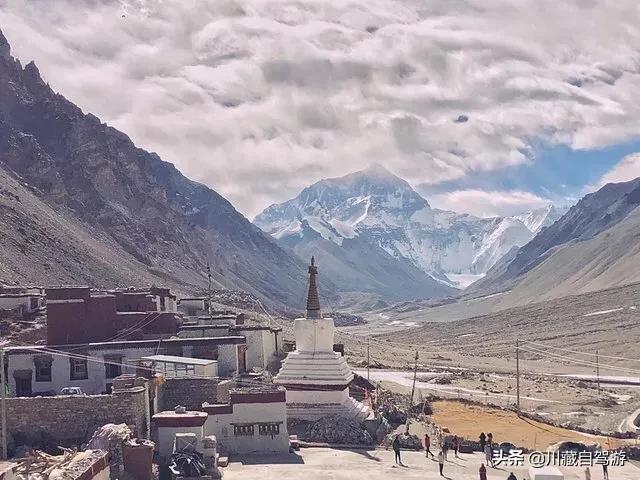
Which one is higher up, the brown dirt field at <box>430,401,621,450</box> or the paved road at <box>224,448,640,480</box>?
the paved road at <box>224,448,640,480</box>

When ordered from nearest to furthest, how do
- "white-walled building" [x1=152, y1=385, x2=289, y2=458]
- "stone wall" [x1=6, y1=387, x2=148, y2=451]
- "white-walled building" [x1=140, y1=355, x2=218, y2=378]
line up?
"stone wall" [x1=6, y1=387, x2=148, y2=451] < "white-walled building" [x1=152, y1=385, x2=289, y2=458] < "white-walled building" [x1=140, y1=355, x2=218, y2=378]

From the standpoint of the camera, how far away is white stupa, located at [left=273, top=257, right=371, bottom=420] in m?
33.7

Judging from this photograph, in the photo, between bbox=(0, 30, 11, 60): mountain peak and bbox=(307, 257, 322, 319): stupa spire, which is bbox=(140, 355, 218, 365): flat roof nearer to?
bbox=(307, 257, 322, 319): stupa spire

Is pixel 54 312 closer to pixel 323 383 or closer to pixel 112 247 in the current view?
pixel 323 383

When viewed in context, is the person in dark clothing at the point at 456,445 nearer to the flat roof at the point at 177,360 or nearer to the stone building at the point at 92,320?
the flat roof at the point at 177,360

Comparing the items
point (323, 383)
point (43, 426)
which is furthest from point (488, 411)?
point (43, 426)

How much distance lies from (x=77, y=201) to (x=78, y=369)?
123 m

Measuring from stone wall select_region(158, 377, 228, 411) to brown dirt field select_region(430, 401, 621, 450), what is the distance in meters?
11.5

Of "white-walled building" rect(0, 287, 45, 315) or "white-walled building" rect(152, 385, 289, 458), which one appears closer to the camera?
"white-walled building" rect(152, 385, 289, 458)

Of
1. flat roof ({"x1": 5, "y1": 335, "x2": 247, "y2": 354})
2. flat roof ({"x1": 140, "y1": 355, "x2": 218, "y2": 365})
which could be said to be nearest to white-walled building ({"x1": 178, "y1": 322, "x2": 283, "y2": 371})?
flat roof ({"x1": 5, "y1": 335, "x2": 247, "y2": 354})

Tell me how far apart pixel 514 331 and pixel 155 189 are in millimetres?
98602

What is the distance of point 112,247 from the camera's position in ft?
463

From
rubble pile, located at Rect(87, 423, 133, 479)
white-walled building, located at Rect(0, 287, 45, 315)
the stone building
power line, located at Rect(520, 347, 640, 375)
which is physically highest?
white-walled building, located at Rect(0, 287, 45, 315)

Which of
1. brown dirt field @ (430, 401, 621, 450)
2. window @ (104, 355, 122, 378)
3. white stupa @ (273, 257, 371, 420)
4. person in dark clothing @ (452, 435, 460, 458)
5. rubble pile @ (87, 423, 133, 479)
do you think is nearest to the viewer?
rubble pile @ (87, 423, 133, 479)
